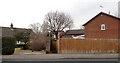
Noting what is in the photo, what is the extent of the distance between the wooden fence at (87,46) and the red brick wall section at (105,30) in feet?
36.6

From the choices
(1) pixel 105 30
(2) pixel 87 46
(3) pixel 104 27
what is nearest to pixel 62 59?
(2) pixel 87 46

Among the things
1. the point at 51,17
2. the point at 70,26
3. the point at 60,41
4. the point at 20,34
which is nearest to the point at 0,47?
the point at 60,41

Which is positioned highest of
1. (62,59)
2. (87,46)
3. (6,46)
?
(6,46)

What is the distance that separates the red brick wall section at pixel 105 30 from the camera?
2761 centimetres

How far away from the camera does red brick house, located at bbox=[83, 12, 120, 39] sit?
27544 millimetres

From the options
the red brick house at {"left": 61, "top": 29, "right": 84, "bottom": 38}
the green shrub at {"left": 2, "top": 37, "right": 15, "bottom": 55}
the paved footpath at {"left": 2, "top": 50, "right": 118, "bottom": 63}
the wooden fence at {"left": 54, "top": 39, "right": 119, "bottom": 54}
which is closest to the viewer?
the paved footpath at {"left": 2, "top": 50, "right": 118, "bottom": 63}

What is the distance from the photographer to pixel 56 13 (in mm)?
49875

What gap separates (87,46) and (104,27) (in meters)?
13.8

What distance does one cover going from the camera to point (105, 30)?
92.7ft

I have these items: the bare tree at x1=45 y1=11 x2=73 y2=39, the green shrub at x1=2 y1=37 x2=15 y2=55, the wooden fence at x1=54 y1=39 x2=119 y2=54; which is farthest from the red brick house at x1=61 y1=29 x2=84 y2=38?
the green shrub at x1=2 y1=37 x2=15 y2=55

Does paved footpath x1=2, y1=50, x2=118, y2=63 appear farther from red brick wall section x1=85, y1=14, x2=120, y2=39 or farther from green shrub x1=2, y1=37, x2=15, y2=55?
red brick wall section x1=85, y1=14, x2=120, y2=39

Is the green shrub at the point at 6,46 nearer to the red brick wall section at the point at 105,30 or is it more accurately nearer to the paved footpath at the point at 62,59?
the paved footpath at the point at 62,59

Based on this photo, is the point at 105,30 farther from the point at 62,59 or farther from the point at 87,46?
the point at 62,59

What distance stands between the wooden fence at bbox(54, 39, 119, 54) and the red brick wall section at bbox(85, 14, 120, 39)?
11.2 m
